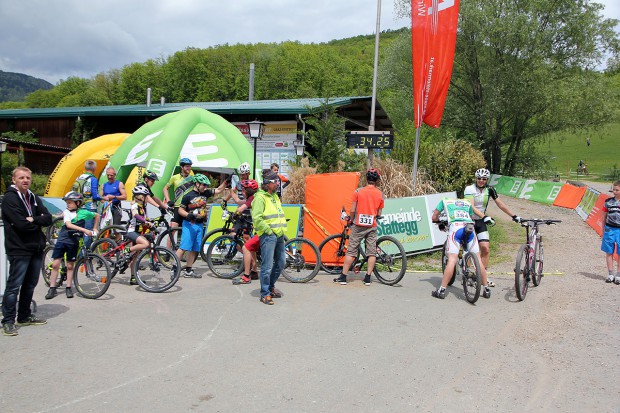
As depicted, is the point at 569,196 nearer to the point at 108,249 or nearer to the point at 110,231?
the point at 110,231

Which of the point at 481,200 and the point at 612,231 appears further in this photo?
the point at 612,231

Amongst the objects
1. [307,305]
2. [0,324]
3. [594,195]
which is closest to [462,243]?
[307,305]

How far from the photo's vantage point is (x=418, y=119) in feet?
39.9

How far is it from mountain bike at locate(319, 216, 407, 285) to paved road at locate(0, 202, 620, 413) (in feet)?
2.91

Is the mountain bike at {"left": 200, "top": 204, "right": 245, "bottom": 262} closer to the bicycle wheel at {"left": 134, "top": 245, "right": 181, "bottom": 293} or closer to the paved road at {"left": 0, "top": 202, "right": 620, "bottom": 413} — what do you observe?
the bicycle wheel at {"left": 134, "top": 245, "right": 181, "bottom": 293}

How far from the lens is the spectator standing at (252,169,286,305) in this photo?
6930mm

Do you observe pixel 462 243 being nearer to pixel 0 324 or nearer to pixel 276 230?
pixel 276 230

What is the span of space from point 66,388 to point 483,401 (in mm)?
3519

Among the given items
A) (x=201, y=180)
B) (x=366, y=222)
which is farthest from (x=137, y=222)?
(x=366, y=222)

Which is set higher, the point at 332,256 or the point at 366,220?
the point at 366,220

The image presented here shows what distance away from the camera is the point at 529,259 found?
7.55 meters

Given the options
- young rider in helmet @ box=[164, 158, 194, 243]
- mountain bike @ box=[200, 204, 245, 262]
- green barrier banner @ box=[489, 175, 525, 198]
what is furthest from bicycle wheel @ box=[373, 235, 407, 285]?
green barrier banner @ box=[489, 175, 525, 198]

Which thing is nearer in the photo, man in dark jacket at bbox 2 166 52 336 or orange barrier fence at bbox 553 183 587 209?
man in dark jacket at bbox 2 166 52 336

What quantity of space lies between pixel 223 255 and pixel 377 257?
2.69 m
